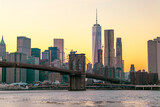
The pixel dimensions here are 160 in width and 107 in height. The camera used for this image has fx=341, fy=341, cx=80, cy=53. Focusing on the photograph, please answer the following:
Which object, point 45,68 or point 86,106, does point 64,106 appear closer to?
point 86,106

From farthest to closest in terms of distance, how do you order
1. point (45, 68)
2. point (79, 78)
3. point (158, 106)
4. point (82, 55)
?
point (82, 55), point (79, 78), point (45, 68), point (158, 106)

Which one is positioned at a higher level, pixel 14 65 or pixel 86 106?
pixel 14 65

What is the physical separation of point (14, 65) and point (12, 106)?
46.3m

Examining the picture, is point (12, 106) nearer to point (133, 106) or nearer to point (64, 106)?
point (64, 106)

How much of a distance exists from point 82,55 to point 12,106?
109 m

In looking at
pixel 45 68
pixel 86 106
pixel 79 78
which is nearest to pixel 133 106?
pixel 86 106

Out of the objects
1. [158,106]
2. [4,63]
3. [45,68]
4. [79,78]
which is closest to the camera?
[158,106]

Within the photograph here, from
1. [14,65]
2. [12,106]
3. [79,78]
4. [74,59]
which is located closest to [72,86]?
[79,78]

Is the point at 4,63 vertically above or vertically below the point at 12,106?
above

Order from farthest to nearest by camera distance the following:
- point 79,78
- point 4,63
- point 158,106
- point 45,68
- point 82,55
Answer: point 82,55, point 79,78, point 45,68, point 4,63, point 158,106

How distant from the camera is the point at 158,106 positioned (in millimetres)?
54719

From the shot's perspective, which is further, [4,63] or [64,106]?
[4,63]

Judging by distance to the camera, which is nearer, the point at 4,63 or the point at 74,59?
the point at 4,63

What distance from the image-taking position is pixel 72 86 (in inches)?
5669
